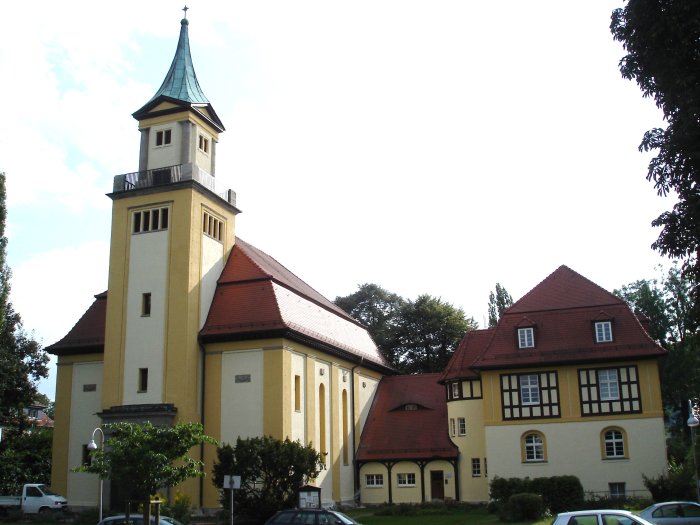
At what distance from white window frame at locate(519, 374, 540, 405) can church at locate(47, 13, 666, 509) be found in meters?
0.07

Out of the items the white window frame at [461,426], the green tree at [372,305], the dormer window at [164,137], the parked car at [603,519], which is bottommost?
the parked car at [603,519]

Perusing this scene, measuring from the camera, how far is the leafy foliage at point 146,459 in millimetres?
22641

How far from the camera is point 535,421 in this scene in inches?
1553

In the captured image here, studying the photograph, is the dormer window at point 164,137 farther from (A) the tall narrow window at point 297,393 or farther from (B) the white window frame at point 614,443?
(B) the white window frame at point 614,443

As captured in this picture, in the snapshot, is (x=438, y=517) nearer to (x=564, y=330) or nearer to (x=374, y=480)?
(x=374, y=480)

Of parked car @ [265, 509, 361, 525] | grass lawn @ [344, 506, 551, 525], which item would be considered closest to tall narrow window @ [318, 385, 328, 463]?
grass lawn @ [344, 506, 551, 525]

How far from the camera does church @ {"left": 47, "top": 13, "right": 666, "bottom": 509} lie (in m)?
36.7

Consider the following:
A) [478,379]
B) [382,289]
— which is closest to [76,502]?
[478,379]

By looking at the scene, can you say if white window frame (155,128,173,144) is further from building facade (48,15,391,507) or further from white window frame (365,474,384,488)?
white window frame (365,474,384,488)

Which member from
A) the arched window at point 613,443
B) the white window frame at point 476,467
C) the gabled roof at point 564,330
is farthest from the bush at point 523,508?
the white window frame at point 476,467

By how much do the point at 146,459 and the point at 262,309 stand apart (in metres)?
15.9

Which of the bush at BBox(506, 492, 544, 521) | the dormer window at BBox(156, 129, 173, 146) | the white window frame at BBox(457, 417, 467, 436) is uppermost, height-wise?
the dormer window at BBox(156, 129, 173, 146)

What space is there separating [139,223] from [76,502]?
14530mm

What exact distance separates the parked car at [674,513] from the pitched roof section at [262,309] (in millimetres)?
18274
